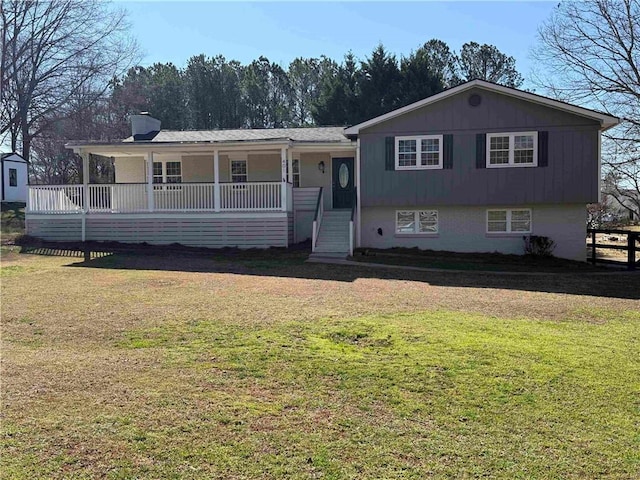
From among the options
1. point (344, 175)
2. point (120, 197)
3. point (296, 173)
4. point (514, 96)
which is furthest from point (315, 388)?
point (296, 173)

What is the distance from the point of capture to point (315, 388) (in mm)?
4867

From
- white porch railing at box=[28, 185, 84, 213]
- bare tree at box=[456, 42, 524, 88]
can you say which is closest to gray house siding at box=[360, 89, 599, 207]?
white porch railing at box=[28, 185, 84, 213]

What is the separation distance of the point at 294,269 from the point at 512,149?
8647mm

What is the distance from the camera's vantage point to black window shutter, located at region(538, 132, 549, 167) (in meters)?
17.5

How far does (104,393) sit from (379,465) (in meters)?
2.47

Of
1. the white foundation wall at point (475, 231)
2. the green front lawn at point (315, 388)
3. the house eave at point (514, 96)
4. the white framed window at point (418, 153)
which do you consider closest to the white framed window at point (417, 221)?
the white foundation wall at point (475, 231)

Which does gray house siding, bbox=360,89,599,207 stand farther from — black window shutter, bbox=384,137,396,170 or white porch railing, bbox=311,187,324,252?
white porch railing, bbox=311,187,324,252

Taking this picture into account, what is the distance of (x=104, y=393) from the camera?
15.3 feet

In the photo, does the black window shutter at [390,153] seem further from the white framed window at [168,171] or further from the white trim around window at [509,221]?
the white framed window at [168,171]

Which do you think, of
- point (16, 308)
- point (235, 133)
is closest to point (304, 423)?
point (16, 308)

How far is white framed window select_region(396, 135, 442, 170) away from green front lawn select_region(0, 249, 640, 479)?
30.4 feet

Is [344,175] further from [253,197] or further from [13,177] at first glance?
[13,177]

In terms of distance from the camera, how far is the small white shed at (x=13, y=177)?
1180 inches

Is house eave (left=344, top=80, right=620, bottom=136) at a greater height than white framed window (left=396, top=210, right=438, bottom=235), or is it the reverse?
house eave (left=344, top=80, right=620, bottom=136)
